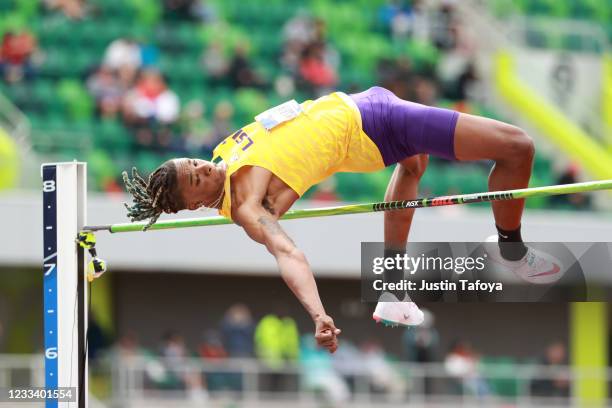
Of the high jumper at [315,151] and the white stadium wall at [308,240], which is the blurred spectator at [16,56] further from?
the high jumper at [315,151]

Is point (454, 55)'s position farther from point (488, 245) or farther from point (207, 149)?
point (488, 245)

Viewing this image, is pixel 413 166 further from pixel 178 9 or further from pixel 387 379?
pixel 178 9

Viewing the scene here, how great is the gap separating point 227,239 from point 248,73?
7.70 feet

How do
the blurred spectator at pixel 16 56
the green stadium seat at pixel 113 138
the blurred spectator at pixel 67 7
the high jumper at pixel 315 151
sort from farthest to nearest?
the blurred spectator at pixel 67 7 < the blurred spectator at pixel 16 56 < the green stadium seat at pixel 113 138 < the high jumper at pixel 315 151

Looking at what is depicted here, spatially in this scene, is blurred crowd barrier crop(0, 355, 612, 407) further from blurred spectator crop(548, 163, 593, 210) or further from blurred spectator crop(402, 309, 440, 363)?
blurred spectator crop(548, 163, 593, 210)

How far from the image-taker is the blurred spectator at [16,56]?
14.8 metres

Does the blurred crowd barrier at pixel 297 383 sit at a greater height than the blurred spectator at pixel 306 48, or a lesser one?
lesser

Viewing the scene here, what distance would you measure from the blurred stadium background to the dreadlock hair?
18.1ft

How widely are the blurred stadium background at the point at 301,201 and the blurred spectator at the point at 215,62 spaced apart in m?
0.02

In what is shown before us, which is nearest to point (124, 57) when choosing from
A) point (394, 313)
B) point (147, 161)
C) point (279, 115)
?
point (147, 161)

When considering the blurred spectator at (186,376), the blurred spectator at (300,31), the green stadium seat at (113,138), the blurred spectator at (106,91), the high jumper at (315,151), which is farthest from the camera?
the blurred spectator at (300,31)

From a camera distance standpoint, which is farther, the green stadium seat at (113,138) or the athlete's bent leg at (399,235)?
the green stadium seat at (113,138)

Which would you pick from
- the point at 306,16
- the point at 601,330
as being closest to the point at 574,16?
the point at 306,16

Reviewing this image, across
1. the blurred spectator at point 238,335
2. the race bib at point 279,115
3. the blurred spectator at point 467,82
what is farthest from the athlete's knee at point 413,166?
the blurred spectator at point 467,82
